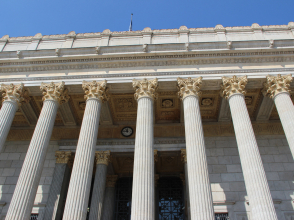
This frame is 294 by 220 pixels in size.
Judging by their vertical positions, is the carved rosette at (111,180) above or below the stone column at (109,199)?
above

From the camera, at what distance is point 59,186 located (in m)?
21.1

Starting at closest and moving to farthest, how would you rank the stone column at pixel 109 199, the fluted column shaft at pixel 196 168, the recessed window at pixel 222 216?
the fluted column shaft at pixel 196 168, the recessed window at pixel 222 216, the stone column at pixel 109 199

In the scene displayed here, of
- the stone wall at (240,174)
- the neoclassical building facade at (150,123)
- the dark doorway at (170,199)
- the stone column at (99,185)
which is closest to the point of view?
the neoclassical building facade at (150,123)

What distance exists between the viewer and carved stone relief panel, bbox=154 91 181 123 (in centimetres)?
2264

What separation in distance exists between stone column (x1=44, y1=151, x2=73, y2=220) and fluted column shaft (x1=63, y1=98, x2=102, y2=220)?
6442mm

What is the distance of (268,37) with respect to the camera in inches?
885

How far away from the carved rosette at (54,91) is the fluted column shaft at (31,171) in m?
0.39

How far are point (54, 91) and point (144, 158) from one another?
337 inches

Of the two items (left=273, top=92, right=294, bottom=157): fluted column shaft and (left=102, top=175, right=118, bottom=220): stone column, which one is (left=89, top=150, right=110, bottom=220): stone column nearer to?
(left=102, top=175, right=118, bottom=220): stone column

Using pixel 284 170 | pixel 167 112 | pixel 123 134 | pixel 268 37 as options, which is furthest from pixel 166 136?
pixel 268 37

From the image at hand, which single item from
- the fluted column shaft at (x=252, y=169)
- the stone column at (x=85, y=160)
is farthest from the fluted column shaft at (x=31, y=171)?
the fluted column shaft at (x=252, y=169)

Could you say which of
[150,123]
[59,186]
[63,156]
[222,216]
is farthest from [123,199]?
[150,123]

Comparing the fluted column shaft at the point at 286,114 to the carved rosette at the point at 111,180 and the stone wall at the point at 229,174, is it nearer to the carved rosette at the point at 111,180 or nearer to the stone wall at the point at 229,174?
the stone wall at the point at 229,174

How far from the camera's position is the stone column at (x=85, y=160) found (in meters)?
14.1
